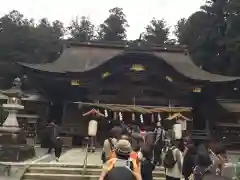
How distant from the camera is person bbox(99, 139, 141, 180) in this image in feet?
15.7

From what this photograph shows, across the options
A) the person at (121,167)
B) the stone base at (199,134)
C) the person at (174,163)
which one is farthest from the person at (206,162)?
the stone base at (199,134)

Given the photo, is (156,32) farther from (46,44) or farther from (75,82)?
(75,82)

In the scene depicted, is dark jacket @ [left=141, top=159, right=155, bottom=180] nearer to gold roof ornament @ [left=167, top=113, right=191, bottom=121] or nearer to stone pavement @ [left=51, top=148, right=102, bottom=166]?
stone pavement @ [left=51, top=148, right=102, bottom=166]

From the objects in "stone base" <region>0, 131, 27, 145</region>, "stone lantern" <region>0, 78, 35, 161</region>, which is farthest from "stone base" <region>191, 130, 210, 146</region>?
"stone base" <region>0, 131, 27, 145</region>

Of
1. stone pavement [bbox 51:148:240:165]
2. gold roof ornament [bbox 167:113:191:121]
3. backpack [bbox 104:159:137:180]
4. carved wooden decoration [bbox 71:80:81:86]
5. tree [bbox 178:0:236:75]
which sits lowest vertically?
stone pavement [bbox 51:148:240:165]

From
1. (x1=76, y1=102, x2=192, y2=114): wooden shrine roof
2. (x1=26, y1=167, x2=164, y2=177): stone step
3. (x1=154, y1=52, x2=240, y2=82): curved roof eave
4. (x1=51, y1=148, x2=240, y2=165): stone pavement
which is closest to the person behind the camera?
(x1=26, y1=167, x2=164, y2=177): stone step

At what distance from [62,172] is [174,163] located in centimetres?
491

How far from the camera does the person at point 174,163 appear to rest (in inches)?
343

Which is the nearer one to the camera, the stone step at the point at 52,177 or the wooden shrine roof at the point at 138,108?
the stone step at the point at 52,177

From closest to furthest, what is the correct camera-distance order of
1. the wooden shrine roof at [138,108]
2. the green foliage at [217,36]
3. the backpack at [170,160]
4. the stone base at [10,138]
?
the backpack at [170,160] < the stone base at [10,138] < the wooden shrine roof at [138,108] < the green foliage at [217,36]

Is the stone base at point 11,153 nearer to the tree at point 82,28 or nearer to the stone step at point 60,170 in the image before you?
the stone step at point 60,170

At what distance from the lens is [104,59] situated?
24.9 metres

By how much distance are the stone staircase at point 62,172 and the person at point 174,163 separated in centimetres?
373

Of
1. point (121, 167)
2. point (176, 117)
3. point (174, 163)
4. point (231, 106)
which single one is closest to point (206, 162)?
point (174, 163)
